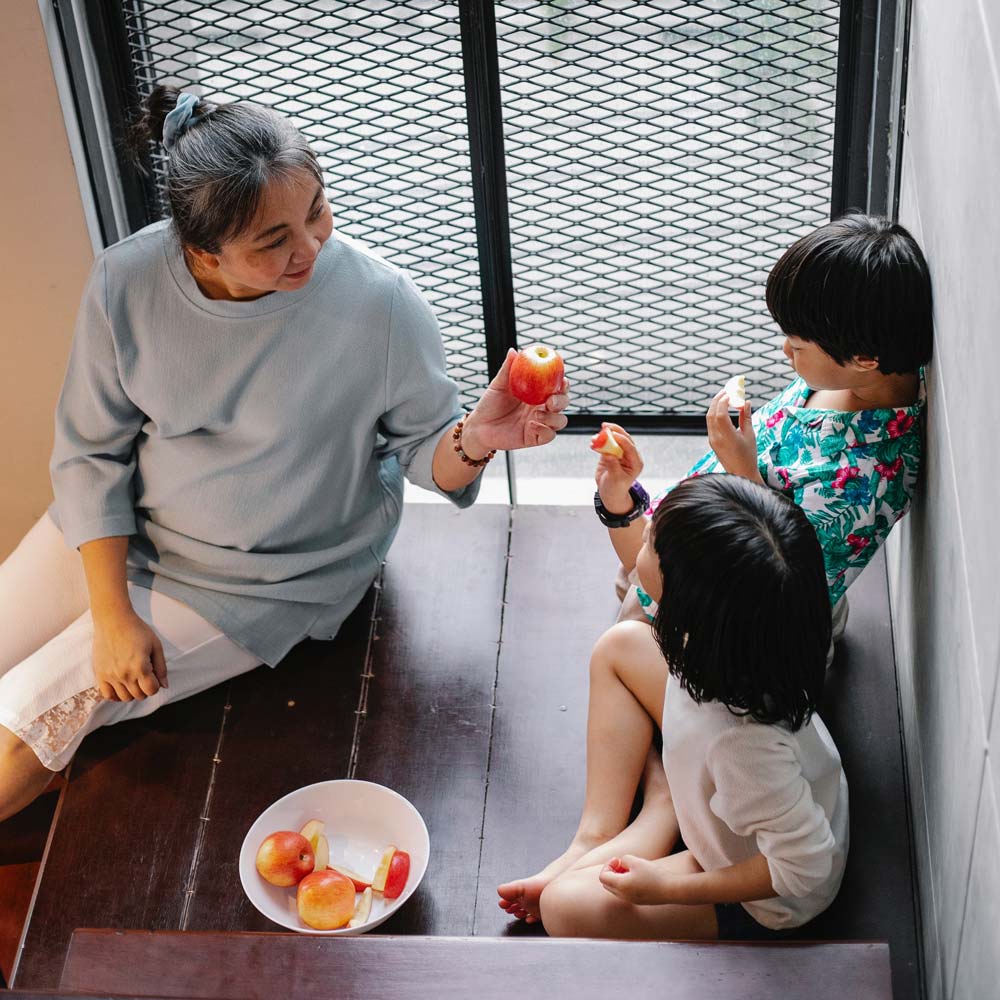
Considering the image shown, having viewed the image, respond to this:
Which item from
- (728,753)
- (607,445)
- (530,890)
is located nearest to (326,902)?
(530,890)

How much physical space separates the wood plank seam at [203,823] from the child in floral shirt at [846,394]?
911 mm

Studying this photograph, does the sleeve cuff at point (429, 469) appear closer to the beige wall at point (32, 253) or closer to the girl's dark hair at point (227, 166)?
the girl's dark hair at point (227, 166)

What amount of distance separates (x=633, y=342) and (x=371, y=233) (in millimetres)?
527

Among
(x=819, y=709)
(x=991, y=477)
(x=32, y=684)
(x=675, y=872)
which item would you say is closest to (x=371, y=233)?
(x=32, y=684)

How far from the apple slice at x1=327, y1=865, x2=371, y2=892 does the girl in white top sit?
20 centimetres

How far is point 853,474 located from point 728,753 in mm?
397

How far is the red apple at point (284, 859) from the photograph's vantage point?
170cm

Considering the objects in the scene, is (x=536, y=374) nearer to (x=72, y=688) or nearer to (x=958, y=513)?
(x=958, y=513)

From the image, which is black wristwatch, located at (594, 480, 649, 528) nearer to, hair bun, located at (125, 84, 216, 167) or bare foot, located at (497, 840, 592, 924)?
bare foot, located at (497, 840, 592, 924)

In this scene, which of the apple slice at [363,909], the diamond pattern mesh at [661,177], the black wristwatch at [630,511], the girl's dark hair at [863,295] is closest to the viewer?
the girl's dark hair at [863,295]

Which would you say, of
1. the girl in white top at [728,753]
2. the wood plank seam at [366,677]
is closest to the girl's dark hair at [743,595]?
the girl in white top at [728,753]

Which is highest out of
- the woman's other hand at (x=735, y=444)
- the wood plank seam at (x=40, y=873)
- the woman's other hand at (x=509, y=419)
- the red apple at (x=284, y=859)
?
the woman's other hand at (x=735, y=444)

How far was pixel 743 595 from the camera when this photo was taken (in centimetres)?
130

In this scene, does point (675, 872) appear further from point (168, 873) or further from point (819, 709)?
point (168, 873)
